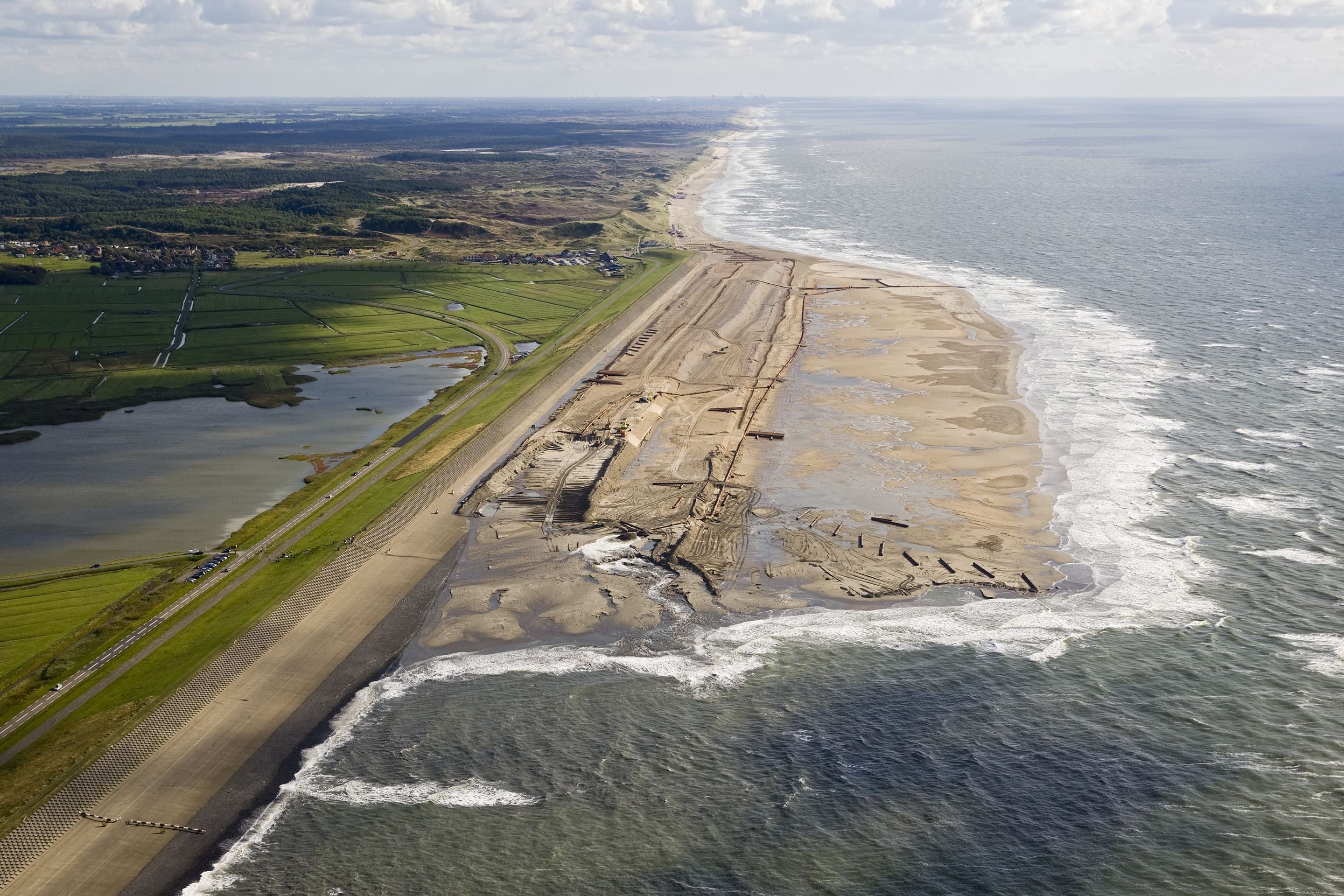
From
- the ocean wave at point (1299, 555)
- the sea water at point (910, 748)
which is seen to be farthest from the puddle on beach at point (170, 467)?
the ocean wave at point (1299, 555)

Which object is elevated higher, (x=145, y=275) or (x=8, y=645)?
(x=145, y=275)

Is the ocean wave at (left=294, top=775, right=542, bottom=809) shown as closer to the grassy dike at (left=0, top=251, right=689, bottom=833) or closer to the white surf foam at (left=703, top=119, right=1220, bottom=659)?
the grassy dike at (left=0, top=251, right=689, bottom=833)

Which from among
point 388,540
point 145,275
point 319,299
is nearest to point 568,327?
point 319,299

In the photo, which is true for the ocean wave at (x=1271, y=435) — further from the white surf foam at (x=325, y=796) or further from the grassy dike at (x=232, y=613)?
the white surf foam at (x=325, y=796)

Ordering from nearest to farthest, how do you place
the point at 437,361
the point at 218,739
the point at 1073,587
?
the point at 218,739 → the point at 1073,587 → the point at 437,361

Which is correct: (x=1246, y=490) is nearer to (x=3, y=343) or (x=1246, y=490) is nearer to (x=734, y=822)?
(x=734, y=822)

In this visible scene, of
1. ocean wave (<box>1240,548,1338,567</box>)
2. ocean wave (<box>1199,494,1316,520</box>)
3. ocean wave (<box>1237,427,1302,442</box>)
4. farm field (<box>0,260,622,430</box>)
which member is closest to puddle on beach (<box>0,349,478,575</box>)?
farm field (<box>0,260,622,430</box>)

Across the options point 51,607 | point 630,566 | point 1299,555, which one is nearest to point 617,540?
point 630,566
